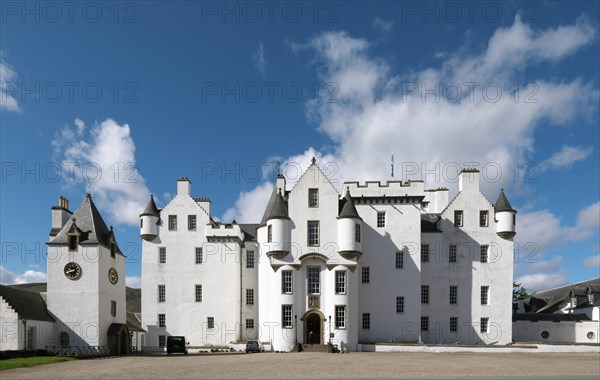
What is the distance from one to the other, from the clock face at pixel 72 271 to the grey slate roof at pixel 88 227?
1833mm

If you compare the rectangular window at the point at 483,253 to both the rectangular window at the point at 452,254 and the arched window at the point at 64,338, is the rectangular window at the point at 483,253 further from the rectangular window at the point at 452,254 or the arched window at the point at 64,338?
the arched window at the point at 64,338

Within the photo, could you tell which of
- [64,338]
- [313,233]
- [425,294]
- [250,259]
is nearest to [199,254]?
[250,259]

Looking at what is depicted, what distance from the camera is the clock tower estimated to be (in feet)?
119

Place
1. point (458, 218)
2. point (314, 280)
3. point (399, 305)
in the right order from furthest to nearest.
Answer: point (458, 218) < point (399, 305) < point (314, 280)

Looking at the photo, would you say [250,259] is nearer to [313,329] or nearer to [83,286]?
[313,329]

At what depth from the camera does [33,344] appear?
34062 mm

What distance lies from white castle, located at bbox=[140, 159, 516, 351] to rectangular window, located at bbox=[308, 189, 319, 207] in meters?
0.10

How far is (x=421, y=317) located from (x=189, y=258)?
2274 centimetres

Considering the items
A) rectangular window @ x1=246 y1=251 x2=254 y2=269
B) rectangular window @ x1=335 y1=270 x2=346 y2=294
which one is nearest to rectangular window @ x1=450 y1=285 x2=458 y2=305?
rectangular window @ x1=335 y1=270 x2=346 y2=294

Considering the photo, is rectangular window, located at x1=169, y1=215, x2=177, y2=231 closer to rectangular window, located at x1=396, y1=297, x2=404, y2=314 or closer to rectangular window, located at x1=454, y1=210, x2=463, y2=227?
rectangular window, located at x1=396, y1=297, x2=404, y2=314

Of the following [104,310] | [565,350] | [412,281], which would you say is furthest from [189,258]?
[565,350]

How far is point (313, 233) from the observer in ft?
134

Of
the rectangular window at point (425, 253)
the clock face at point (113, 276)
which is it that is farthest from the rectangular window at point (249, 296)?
the rectangular window at point (425, 253)

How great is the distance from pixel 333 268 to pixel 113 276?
1862cm
